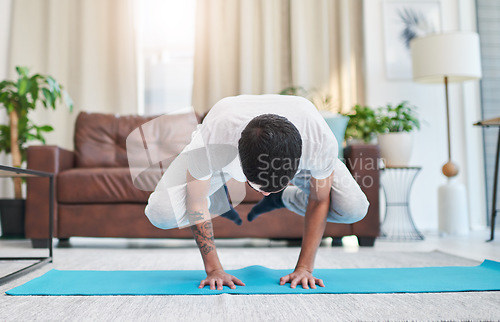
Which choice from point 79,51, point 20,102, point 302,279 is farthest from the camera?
point 79,51

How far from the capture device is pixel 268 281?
147 cm

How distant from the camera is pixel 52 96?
293cm

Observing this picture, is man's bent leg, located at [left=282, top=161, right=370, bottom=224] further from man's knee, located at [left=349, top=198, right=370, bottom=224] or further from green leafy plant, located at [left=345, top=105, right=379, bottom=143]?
green leafy plant, located at [left=345, top=105, right=379, bottom=143]

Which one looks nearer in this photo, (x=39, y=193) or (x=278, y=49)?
(x=39, y=193)

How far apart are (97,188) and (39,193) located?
328 mm

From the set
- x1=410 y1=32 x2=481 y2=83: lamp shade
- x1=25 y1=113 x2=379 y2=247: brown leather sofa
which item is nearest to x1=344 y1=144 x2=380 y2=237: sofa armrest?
x1=25 y1=113 x2=379 y2=247: brown leather sofa

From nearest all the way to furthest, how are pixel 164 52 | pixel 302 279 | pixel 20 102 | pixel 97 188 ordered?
pixel 302 279 → pixel 97 188 → pixel 20 102 → pixel 164 52

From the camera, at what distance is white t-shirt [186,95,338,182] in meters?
1.30

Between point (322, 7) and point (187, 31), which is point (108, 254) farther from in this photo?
point (322, 7)

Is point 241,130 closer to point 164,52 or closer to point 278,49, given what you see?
point 278,49

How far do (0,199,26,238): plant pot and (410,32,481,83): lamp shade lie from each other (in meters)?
2.78

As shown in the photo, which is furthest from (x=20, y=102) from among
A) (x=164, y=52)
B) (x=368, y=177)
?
(x=368, y=177)

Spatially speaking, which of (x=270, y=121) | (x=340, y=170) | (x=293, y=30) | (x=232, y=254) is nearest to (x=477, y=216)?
(x=293, y=30)

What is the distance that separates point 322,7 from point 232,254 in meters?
2.46
